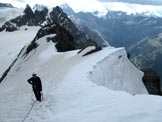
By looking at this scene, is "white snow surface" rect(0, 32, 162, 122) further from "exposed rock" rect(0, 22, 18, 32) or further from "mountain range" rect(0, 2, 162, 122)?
"exposed rock" rect(0, 22, 18, 32)

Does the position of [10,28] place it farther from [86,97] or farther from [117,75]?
[86,97]

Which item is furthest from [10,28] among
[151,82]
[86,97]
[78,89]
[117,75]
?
[86,97]

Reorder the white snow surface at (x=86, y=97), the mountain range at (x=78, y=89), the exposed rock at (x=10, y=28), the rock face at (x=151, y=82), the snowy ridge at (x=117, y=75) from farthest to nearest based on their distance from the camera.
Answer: the exposed rock at (x=10, y=28), the rock face at (x=151, y=82), the snowy ridge at (x=117, y=75), the mountain range at (x=78, y=89), the white snow surface at (x=86, y=97)

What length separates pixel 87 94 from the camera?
24.1m

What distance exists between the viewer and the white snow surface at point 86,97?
59.3ft

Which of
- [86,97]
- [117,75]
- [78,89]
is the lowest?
[117,75]

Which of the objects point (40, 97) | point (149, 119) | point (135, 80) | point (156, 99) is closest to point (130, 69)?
point (135, 80)

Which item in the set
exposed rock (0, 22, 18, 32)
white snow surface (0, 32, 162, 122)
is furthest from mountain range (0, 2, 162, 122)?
exposed rock (0, 22, 18, 32)

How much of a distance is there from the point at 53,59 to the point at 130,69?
11.1 m

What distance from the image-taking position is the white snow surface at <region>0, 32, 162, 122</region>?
18078 mm

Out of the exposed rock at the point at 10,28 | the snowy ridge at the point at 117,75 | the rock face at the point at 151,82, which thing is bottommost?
the exposed rock at the point at 10,28

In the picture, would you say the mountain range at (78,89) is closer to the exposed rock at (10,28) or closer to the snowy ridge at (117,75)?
the snowy ridge at (117,75)

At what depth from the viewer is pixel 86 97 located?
2325 cm

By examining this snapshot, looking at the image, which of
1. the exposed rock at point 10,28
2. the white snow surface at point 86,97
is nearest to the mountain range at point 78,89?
the white snow surface at point 86,97
